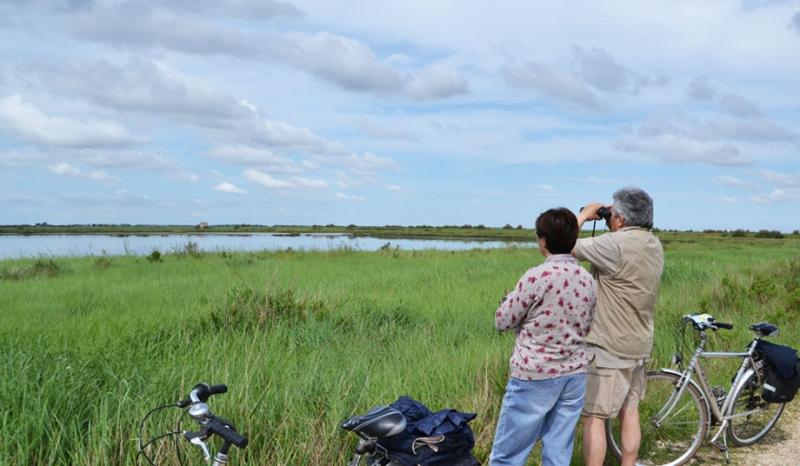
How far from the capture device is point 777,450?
20.1 feet

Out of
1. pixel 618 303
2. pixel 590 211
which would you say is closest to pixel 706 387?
pixel 618 303

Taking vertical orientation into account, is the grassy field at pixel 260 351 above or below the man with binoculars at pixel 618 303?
below

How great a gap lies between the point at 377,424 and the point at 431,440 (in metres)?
0.33

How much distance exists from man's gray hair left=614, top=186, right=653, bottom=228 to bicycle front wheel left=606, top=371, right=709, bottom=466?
1.64 metres

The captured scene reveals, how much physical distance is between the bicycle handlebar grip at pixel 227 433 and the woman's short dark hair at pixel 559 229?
2013 mm

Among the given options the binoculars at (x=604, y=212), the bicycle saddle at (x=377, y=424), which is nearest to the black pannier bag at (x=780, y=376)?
the binoculars at (x=604, y=212)

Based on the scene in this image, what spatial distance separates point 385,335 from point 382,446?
18.1 feet

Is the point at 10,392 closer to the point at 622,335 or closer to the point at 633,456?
the point at 622,335

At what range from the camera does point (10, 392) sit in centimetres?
426

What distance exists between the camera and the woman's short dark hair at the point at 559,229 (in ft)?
11.7

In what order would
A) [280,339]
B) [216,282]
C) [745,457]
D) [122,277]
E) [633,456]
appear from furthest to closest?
[122,277] < [216,282] < [280,339] < [745,457] < [633,456]

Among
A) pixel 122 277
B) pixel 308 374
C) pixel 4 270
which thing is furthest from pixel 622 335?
pixel 4 270

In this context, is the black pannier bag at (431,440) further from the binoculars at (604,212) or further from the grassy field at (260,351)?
the binoculars at (604,212)

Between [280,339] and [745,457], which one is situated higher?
[280,339]
